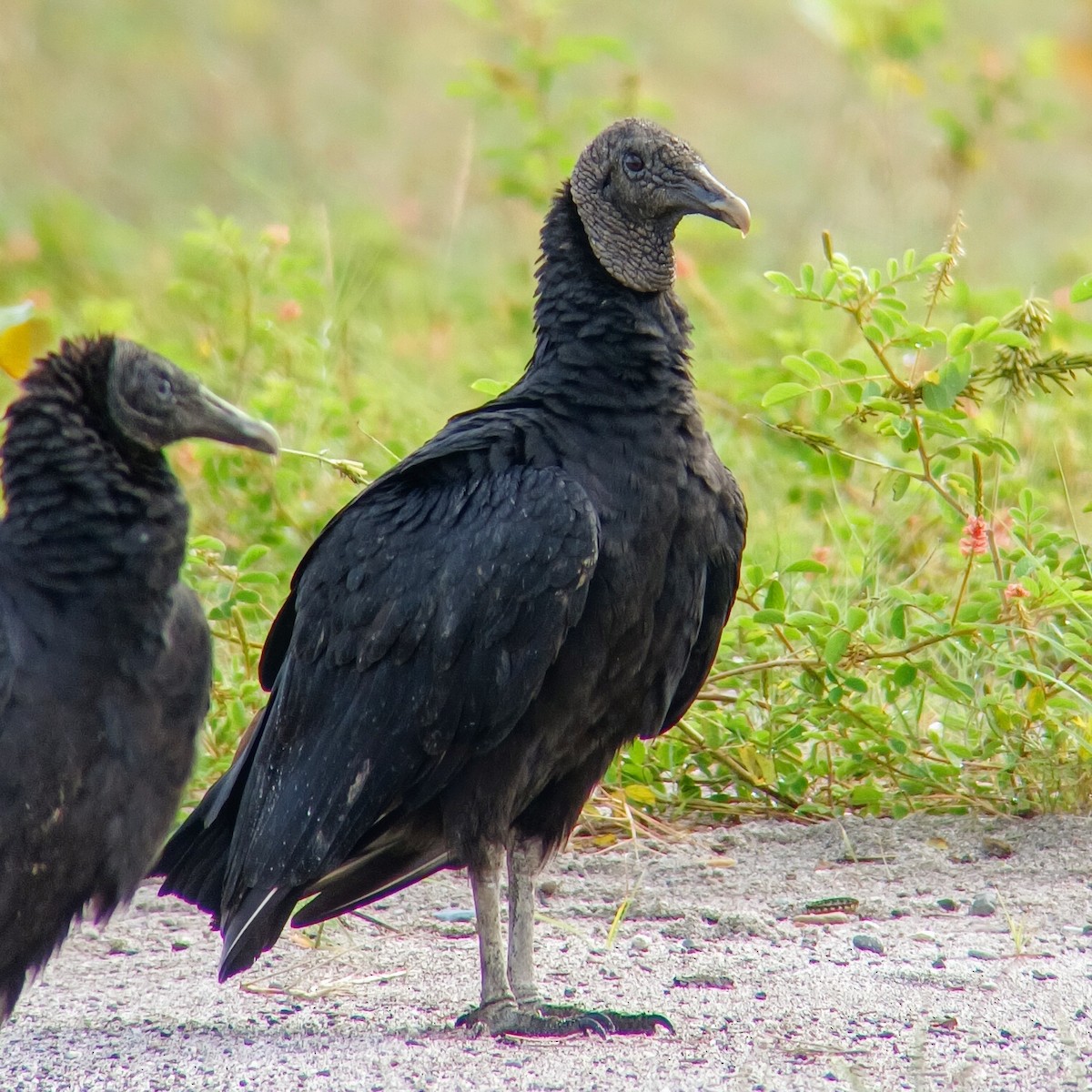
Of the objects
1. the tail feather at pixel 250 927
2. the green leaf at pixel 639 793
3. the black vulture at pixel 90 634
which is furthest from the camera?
the green leaf at pixel 639 793

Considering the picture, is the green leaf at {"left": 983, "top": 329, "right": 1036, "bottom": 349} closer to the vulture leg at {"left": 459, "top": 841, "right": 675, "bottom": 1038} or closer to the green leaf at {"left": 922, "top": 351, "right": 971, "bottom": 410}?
the green leaf at {"left": 922, "top": 351, "right": 971, "bottom": 410}

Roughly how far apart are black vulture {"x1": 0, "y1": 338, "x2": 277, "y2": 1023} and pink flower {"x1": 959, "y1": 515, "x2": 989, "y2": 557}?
154 cm

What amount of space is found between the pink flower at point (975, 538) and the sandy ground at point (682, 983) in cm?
67

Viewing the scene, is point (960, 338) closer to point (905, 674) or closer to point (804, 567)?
point (804, 567)

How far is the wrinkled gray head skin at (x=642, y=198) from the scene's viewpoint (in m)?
3.07

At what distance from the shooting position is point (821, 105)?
13.5 metres

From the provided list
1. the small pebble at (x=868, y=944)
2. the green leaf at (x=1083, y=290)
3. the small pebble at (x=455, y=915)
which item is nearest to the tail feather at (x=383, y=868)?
the small pebble at (x=455, y=915)

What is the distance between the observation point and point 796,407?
5086mm

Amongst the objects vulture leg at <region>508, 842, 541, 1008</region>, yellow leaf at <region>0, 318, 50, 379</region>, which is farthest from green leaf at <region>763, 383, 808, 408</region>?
yellow leaf at <region>0, 318, 50, 379</region>

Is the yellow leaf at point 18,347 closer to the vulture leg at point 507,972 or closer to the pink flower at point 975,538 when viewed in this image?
the vulture leg at point 507,972

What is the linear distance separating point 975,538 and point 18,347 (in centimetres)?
245

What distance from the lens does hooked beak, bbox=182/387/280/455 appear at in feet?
8.73

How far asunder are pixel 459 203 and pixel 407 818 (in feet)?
9.07

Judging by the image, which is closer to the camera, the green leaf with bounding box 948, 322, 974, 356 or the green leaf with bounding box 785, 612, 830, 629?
the green leaf with bounding box 948, 322, 974, 356
